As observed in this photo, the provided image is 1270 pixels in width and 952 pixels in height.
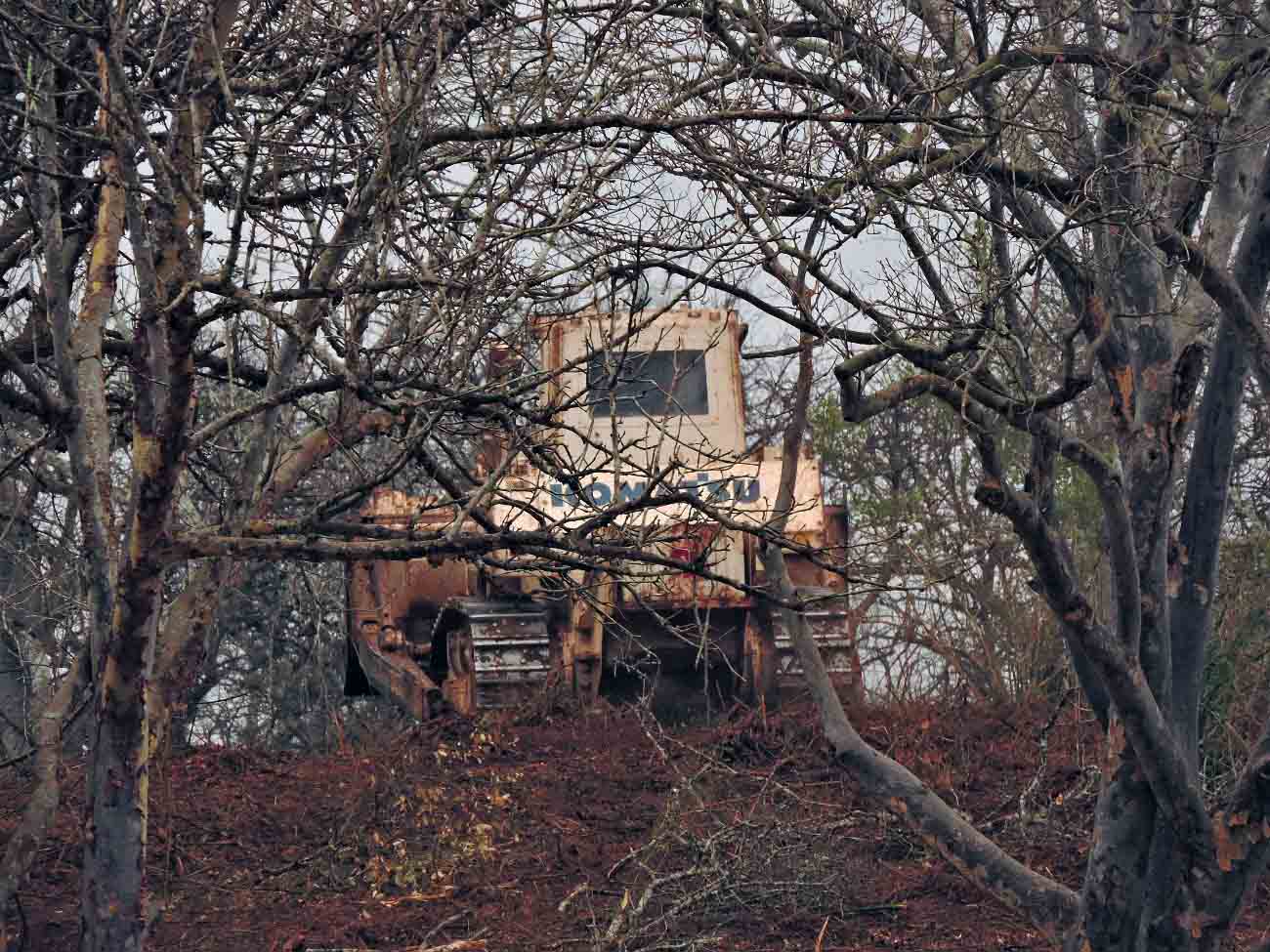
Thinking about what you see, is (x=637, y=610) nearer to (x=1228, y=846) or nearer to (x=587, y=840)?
(x=587, y=840)

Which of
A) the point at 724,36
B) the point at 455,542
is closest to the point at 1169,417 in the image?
the point at 724,36

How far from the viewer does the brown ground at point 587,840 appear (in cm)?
827

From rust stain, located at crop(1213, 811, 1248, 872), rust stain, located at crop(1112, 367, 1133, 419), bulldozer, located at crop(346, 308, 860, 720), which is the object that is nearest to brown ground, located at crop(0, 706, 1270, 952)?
bulldozer, located at crop(346, 308, 860, 720)

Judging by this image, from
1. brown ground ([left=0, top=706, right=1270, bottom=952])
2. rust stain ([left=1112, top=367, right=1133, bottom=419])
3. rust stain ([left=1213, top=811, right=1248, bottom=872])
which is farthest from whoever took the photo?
brown ground ([left=0, top=706, right=1270, bottom=952])

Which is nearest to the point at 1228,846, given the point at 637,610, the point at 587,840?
the point at 587,840

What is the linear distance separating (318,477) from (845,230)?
13121 mm

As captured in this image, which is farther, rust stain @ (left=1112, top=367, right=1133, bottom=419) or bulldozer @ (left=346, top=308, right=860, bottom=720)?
bulldozer @ (left=346, top=308, right=860, bottom=720)

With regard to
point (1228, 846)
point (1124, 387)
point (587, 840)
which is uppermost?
point (1124, 387)

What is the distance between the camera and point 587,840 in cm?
961

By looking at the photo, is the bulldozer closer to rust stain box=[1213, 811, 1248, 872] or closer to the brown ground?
the brown ground

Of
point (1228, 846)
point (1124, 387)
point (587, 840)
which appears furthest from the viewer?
point (587, 840)

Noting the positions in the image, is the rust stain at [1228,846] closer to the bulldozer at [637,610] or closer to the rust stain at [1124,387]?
the rust stain at [1124,387]

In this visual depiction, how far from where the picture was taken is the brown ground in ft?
27.1

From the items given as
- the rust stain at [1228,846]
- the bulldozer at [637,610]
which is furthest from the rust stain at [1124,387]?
the bulldozer at [637,610]
